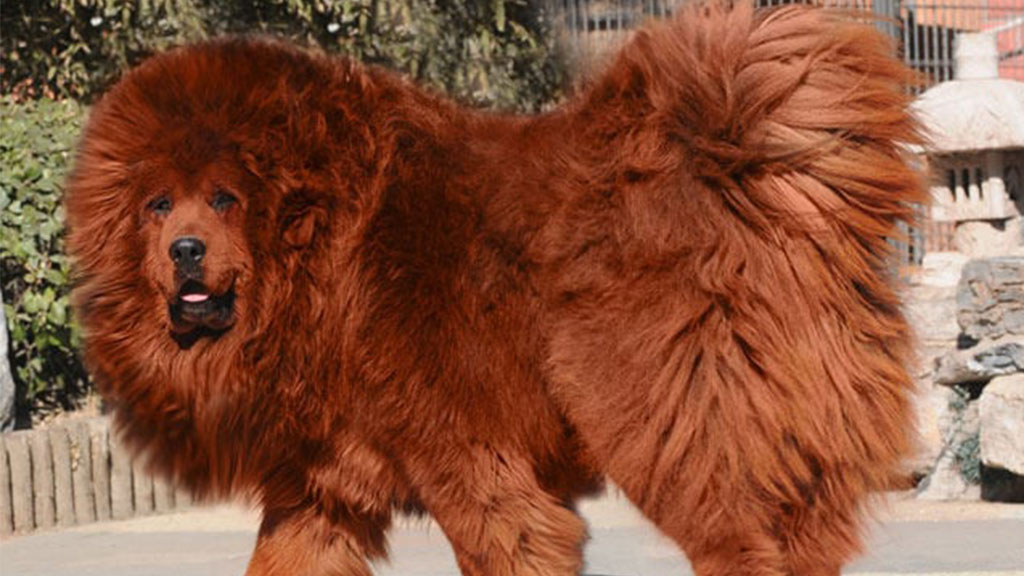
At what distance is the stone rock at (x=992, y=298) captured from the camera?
812cm

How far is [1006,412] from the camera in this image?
7715 mm

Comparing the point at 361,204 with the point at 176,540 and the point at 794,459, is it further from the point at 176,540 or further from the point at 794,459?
the point at 176,540

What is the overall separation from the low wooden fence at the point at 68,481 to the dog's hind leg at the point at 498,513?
407 cm

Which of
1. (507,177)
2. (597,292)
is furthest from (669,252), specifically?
(507,177)

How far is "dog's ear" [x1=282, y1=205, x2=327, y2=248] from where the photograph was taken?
4.38m

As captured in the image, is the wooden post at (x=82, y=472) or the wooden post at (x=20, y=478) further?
the wooden post at (x=82, y=472)

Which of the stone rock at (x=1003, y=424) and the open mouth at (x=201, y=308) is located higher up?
the open mouth at (x=201, y=308)

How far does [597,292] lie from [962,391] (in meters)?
4.77

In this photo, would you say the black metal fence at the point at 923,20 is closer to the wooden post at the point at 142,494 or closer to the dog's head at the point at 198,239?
the wooden post at the point at 142,494

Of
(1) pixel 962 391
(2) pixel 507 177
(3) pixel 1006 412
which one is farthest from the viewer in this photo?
(1) pixel 962 391

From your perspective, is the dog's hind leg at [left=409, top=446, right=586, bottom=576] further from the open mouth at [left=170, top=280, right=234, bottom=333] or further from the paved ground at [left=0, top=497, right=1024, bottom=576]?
the paved ground at [left=0, top=497, right=1024, bottom=576]

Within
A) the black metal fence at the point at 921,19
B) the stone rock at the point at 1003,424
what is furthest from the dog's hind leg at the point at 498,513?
the black metal fence at the point at 921,19

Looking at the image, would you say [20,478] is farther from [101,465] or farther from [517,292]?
[517,292]

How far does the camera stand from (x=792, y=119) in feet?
13.1
